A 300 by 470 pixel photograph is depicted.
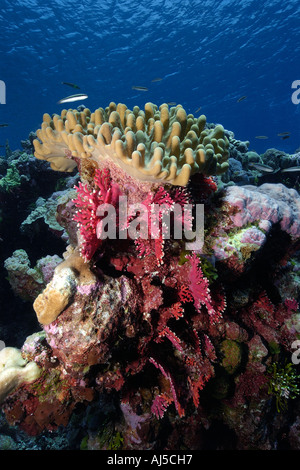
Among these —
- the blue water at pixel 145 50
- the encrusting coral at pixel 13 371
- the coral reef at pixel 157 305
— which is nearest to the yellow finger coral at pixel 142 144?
the coral reef at pixel 157 305

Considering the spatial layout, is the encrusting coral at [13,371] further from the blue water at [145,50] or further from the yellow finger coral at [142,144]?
the blue water at [145,50]

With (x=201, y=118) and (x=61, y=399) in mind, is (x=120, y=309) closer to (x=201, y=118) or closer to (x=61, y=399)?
(x=61, y=399)

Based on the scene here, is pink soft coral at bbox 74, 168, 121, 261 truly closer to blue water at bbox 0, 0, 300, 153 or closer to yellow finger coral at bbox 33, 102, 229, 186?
yellow finger coral at bbox 33, 102, 229, 186

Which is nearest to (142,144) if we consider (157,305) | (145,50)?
(157,305)

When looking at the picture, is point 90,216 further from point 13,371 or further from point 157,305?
point 13,371

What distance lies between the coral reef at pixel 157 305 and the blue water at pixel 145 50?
3065cm

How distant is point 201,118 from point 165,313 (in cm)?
226

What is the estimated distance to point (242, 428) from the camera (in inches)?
141

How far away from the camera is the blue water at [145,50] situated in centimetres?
2535

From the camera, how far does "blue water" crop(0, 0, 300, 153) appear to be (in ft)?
83.2

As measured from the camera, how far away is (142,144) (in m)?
1.95

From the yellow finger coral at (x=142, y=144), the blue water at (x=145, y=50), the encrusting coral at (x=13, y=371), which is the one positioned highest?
the blue water at (x=145, y=50)

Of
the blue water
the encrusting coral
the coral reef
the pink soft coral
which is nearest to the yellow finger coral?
the coral reef

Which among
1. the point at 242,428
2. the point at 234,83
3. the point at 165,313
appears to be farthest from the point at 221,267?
the point at 234,83
